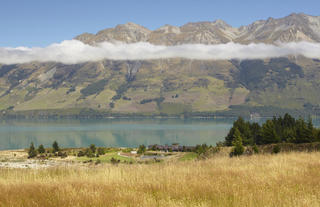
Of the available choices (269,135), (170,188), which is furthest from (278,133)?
(170,188)

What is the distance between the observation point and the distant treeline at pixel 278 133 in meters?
55.5

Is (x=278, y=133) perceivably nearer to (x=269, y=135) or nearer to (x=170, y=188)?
(x=269, y=135)

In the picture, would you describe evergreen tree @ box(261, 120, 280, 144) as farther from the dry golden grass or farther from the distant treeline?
the dry golden grass

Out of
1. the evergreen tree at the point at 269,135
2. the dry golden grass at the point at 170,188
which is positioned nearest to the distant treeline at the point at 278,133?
the evergreen tree at the point at 269,135

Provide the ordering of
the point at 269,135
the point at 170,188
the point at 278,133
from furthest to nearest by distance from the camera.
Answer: the point at 278,133 < the point at 269,135 < the point at 170,188

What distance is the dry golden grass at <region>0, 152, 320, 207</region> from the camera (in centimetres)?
804

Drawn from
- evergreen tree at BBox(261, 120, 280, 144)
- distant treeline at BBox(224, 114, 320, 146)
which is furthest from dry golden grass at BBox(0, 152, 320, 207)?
evergreen tree at BBox(261, 120, 280, 144)

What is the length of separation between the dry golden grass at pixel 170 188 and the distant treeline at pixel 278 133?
40.3 metres

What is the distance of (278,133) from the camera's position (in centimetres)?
7806

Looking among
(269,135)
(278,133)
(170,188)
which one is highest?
(170,188)

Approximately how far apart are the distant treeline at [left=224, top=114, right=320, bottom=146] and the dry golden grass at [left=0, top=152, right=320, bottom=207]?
40.3 metres

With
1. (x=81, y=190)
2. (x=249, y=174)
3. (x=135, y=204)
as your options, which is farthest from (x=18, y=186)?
(x=249, y=174)

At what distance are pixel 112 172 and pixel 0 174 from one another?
4409 mm

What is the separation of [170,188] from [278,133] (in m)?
74.4
